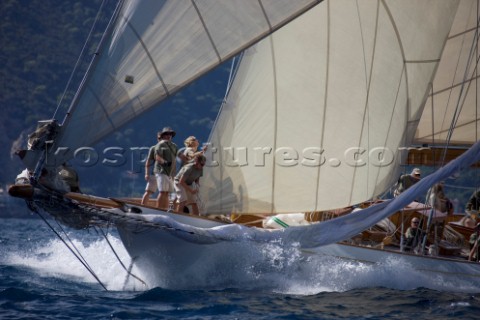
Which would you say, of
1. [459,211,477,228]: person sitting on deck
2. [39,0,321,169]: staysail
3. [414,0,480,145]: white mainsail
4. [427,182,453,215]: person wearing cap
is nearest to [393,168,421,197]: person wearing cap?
[427,182,453,215]: person wearing cap

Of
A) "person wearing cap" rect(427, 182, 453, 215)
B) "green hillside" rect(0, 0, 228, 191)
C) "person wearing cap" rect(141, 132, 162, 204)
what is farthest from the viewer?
"green hillside" rect(0, 0, 228, 191)

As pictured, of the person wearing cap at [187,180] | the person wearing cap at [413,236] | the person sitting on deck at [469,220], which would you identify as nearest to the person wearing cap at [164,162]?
the person wearing cap at [187,180]

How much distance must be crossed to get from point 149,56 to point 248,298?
405 cm

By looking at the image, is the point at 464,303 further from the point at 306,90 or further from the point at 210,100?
the point at 210,100

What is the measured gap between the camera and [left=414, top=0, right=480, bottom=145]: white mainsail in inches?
→ 707

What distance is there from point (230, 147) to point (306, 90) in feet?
5.60

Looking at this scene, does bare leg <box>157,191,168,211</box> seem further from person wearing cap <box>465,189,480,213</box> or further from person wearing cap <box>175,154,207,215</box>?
person wearing cap <box>465,189,480,213</box>

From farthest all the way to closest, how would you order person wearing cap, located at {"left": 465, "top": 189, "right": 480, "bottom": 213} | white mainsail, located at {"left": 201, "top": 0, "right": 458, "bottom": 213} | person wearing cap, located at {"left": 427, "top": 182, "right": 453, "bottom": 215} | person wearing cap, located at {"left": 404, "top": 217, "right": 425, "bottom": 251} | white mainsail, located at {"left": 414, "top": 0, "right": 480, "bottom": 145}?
white mainsail, located at {"left": 414, "top": 0, "right": 480, "bottom": 145}, person wearing cap, located at {"left": 465, "top": 189, "right": 480, "bottom": 213}, person wearing cap, located at {"left": 404, "top": 217, "right": 425, "bottom": 251}, person wearing cap, located at {"left": 427, "top": 182, "right": 453, "bottom": 215}, white mainsail, located at {"left": 201, "top": 0, "right": 458, "bottom": 213}

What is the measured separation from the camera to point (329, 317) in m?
11.7

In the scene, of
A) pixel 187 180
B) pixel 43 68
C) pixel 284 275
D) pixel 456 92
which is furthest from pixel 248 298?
pixel 43 68

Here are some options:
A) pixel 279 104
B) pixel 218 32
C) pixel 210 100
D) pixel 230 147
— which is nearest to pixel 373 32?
pixel 279 104

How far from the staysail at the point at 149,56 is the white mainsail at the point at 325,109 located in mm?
3775

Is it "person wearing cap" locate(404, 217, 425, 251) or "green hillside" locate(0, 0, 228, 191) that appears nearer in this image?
"person wearing cap" locate(404, 217, 425, 251)

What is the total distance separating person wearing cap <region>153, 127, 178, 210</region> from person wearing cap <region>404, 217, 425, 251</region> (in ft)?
14.6
